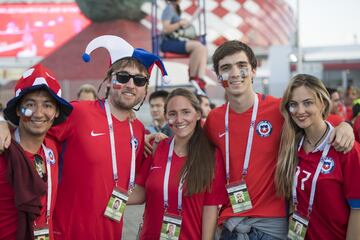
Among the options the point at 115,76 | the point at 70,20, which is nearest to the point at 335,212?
the point at 115,76

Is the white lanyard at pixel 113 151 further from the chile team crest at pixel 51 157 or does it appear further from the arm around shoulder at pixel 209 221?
the arm around shoulder at pixel 209 221

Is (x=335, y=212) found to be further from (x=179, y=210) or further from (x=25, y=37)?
(x=25, y=37)

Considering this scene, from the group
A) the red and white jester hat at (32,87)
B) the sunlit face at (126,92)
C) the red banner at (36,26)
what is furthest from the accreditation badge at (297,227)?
the red banner at (36,26)

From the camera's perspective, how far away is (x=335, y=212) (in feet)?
8.45

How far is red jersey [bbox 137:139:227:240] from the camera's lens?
2.80 m

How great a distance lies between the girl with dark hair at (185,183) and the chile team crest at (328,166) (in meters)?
0.65

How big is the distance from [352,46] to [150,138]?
2760cm

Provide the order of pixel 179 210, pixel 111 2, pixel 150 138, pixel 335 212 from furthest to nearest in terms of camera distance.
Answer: pixel 111 2 < pixel 150 138 < pixel 179 210 < pixel 335 212

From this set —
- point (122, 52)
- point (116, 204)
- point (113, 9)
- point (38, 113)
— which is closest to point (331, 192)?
point (116, 204)

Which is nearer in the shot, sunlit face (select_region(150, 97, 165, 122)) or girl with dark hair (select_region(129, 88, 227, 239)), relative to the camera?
girl with dark hair (select_region(129, 88, 227, 239))

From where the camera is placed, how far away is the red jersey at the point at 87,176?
277 centimetres

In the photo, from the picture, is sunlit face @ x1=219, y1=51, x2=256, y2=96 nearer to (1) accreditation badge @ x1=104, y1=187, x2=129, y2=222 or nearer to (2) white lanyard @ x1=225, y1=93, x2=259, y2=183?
(2) white lanyard @ x1=225, y1=93, x2=259, y2=183

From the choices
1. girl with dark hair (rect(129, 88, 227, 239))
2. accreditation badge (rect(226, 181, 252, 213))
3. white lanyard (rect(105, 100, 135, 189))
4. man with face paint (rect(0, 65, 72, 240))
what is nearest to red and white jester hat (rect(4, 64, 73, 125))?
man with face paint (rect(0, 65, 72, 240))

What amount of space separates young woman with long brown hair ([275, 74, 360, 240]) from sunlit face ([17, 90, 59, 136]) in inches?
57.3
